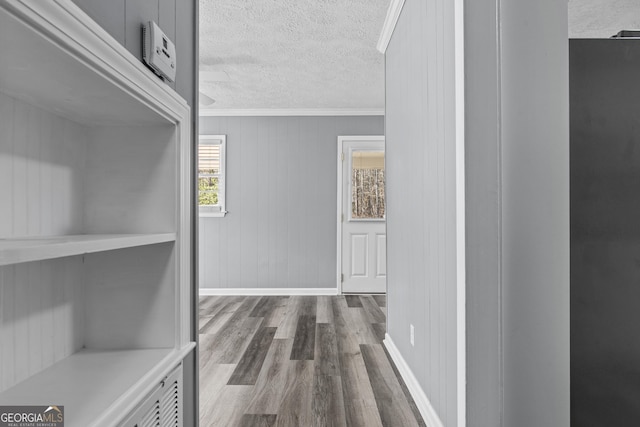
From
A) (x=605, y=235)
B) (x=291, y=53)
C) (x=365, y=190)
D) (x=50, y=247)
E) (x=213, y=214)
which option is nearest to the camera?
(x=50, y=247)

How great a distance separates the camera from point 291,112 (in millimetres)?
5109

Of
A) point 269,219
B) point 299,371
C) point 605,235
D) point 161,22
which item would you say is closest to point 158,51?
point 161,22

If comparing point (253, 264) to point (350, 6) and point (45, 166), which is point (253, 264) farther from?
point (45, 166)

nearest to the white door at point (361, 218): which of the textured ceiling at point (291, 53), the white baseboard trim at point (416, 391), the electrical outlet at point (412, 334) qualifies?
the textured ceiling at point (291, 53)

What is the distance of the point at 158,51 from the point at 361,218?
168 inches

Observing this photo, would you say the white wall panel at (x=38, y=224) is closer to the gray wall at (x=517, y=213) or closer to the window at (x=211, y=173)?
the gray wall at (x=517, y=213)

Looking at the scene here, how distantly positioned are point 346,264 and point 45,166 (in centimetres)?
432

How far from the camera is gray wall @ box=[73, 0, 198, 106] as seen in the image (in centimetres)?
85

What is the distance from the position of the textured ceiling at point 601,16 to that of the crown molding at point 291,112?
8.21 feet

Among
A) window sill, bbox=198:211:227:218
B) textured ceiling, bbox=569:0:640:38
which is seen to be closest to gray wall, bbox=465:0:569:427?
textured ceiling, bbox=569:0:640:38

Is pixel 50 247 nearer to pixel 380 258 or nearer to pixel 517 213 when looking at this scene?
pixel 517 213

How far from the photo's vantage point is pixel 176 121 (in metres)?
1.21

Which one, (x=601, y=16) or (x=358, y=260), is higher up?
(x=601, y=16)

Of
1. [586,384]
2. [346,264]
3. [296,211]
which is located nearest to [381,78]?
[296,211]
